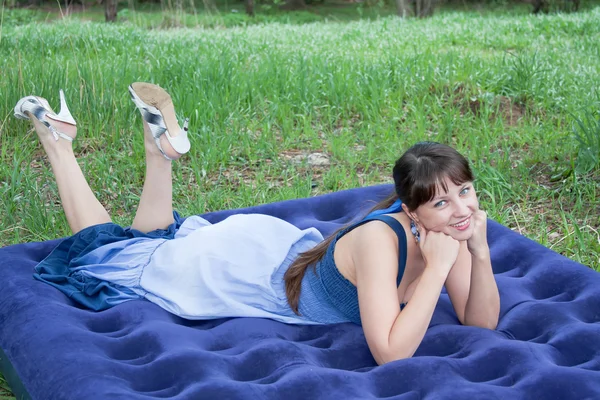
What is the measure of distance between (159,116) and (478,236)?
Answer: 151cm

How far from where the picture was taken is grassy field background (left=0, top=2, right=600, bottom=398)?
166 inches

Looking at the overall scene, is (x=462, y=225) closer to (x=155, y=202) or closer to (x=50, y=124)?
(x=155, y=202)

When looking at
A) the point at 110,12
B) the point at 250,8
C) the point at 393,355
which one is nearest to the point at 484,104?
the point at 393,355

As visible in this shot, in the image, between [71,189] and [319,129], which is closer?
[71,189]

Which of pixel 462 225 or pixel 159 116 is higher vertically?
pixel 159 116

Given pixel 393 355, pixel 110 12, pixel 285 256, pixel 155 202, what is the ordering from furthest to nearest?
1. pixel 110 12
2. pixel 155 202
3. pixel 285 256
4. pixel 393 355

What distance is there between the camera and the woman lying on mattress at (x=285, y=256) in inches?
90.1

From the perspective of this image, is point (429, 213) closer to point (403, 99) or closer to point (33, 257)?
point (33, 257)

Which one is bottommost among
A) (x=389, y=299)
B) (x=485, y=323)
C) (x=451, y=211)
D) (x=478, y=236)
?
(x=485, y=323)

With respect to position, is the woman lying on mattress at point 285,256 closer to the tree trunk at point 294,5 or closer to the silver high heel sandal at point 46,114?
the silver high heel sandal at point 46,114

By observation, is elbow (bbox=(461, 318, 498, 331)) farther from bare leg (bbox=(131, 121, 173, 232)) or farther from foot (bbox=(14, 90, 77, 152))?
foot (bbox=(14, 90, 77, 152))

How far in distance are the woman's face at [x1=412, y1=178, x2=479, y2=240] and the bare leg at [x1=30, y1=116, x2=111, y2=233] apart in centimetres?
149

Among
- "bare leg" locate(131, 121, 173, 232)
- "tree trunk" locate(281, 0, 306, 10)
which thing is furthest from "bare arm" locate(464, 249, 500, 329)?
"tree trunk" locate(281, 0, 306, 10)

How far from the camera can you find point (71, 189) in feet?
10.6
